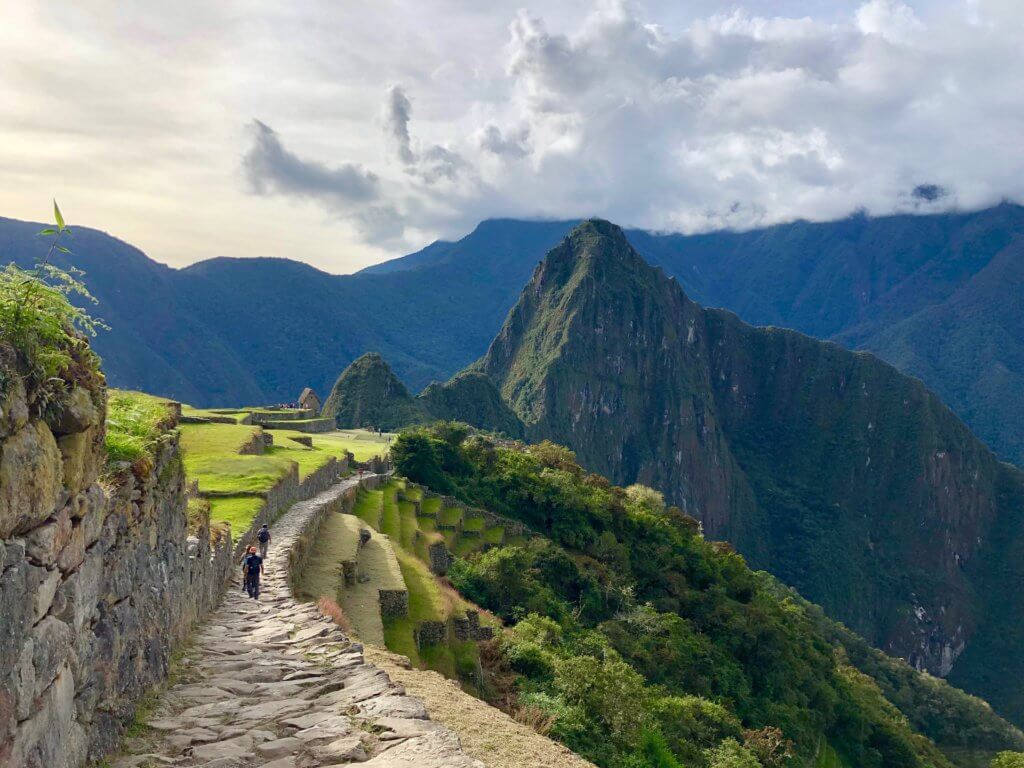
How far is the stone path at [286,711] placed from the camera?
20.4 ft

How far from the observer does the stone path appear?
245 inches

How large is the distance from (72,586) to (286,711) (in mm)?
2850

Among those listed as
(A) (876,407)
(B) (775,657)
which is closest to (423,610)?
(B) (775,657)

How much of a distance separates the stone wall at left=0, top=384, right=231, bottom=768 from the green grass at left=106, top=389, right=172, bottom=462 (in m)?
0.20

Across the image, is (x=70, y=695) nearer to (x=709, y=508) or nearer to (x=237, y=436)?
(x=237, y=436)

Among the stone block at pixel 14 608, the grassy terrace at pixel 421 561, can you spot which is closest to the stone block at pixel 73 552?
the stone block at pixel 14 608

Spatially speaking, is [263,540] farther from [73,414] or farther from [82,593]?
[73,414]

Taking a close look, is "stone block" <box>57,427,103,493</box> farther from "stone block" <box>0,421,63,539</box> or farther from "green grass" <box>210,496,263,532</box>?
"green grass" <box>210,496,263,532</box>

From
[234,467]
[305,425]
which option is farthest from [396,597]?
[305,425]

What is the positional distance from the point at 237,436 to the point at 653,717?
18.8m

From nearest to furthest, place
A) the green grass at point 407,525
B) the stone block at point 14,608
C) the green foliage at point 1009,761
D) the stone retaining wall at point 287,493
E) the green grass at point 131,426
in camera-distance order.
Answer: the stone block at point 14,608 → the green grass at point 131,426 → the stone retaining wall at point 287,493 → the green grass at point 407,525 → the green foliage at point 1009,761

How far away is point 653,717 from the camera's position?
1641 cm

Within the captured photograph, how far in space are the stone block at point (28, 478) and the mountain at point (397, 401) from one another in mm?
76358

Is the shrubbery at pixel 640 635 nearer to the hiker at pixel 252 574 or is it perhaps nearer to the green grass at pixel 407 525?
the green grass at pixel 407 525
